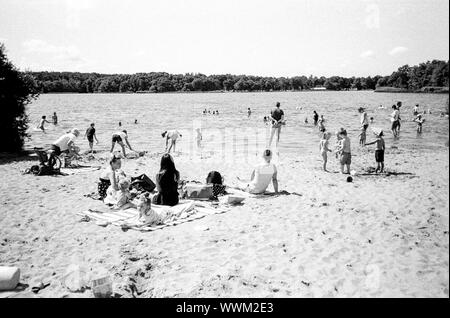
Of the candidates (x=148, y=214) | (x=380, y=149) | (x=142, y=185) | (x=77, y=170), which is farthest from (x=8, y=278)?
(x=380, y=149)

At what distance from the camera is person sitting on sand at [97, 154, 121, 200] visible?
904 cm

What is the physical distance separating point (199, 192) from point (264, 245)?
322 centimetres

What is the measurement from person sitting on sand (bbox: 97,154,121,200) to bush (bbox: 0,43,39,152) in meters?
11.0

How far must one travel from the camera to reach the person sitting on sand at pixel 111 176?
904 cm

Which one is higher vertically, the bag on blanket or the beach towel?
the bag on blanket

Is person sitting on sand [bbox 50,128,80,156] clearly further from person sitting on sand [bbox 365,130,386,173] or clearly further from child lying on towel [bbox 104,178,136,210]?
person sitting on sand [bbox 365,130,386,173]

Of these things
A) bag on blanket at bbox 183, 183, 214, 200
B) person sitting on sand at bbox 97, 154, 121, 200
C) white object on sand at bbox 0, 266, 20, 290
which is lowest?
white object on sand at bbox 0, 266, 20, 290

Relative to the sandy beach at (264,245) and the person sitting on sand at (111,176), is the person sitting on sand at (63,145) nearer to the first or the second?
the sandy beach at (264,245)

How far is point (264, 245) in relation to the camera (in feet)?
22.3

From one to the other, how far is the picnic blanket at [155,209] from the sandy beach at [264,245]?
0.22 meters

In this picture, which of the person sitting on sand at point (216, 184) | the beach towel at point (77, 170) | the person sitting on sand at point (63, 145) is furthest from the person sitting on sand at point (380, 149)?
the person sitting on sand at point (63, 145)

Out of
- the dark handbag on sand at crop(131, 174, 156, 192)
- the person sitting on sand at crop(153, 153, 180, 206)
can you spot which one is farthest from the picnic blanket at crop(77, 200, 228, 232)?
the dark handbag on sand at crop(131, 174, 156, 192)

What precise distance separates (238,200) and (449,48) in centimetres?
651
